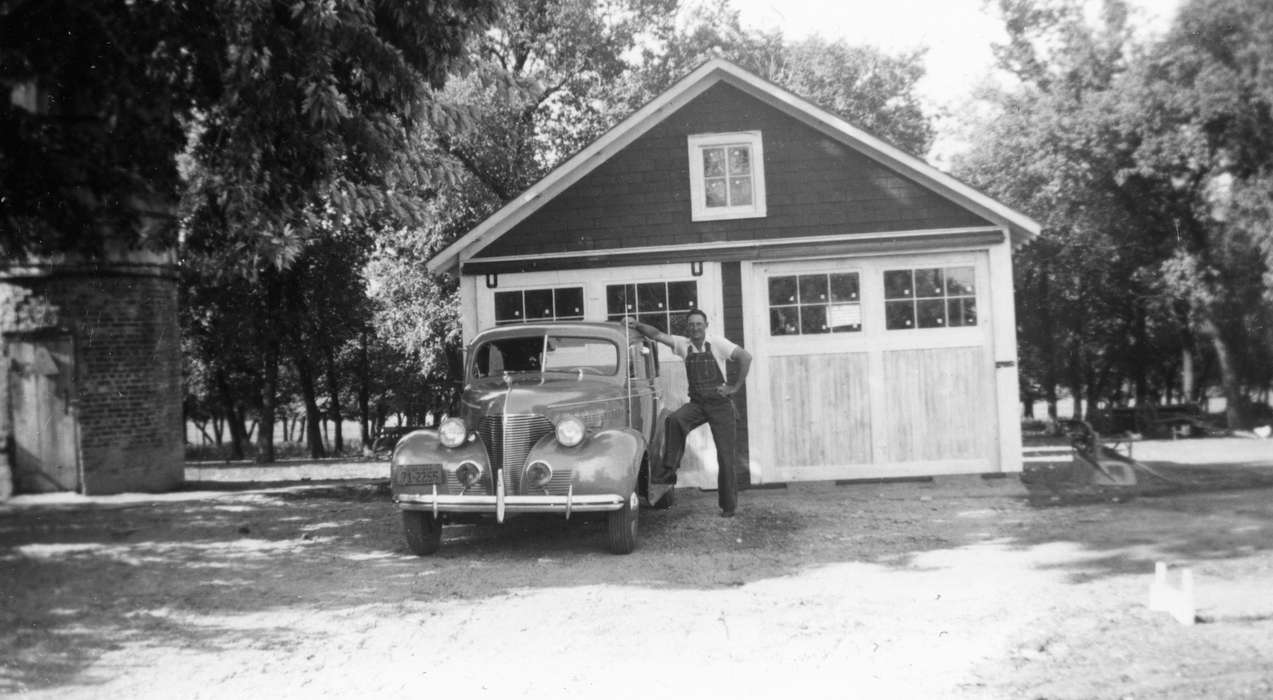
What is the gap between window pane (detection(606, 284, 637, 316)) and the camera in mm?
11664

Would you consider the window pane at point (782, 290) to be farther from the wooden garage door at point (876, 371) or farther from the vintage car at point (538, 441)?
the vintage car at point (538, 441)

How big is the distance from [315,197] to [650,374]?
3.71 metres

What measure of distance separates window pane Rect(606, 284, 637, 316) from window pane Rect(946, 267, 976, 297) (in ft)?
12.9

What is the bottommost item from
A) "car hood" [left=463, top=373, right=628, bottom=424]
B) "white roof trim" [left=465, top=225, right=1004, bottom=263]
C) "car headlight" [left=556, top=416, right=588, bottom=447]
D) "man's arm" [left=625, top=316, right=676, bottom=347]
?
"car headlight" [left=556, top=416, right=588, bottom=447]

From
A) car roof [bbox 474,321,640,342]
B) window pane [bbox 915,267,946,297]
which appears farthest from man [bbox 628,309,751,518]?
window pane [bbox 915,267,946,297]

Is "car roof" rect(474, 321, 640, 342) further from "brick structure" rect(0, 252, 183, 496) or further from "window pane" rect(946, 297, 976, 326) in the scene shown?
"brick structure" rect(0, 252, 183, 496)

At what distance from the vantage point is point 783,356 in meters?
11.5

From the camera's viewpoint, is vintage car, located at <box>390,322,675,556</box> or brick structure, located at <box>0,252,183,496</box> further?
brick structure, located at <box>0,252,183,496</box>

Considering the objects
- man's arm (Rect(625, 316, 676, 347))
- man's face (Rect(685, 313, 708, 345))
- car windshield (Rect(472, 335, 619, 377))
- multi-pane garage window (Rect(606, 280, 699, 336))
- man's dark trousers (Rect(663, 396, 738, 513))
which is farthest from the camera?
multi-pane garage window (Rect(606, 280, 699, 336))

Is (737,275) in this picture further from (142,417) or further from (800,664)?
(142,417)

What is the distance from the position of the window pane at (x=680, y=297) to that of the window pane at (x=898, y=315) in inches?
94.9

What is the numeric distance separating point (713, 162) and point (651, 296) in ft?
6.29

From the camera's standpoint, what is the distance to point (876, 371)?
11.4 m

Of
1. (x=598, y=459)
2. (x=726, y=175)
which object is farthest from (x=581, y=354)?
(x=726, y=175)
